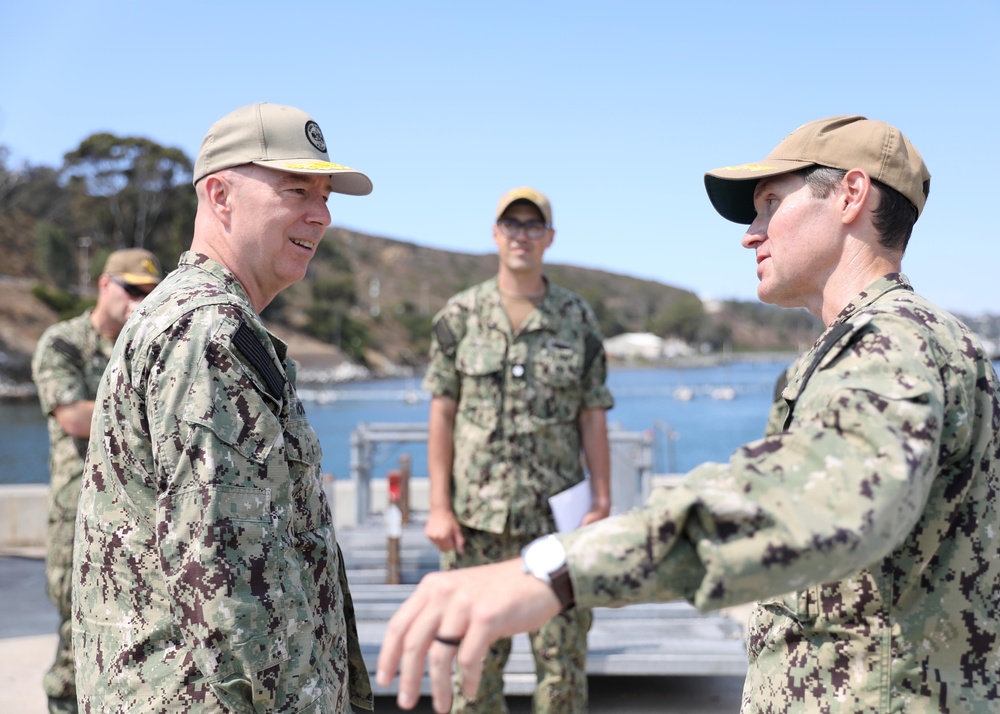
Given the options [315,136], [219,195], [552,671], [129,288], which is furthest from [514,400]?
[219,195]

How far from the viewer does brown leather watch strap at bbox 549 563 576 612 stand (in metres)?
1.01

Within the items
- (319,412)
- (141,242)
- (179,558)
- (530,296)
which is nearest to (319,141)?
(179,558)

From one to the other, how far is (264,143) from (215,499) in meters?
0.86

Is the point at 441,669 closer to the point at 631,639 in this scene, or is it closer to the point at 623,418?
the point at 631,639

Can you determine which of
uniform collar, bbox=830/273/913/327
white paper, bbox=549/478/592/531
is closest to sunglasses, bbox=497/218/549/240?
white paper, bbox=549/478/592/531

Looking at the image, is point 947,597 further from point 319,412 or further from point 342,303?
point 342,303

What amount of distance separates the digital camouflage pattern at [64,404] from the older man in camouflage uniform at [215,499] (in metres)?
2.35

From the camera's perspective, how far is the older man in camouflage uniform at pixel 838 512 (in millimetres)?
986

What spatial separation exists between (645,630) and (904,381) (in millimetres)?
3935

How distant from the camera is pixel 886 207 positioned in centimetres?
167

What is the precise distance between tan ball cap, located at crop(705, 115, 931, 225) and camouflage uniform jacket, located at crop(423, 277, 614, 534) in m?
2.24

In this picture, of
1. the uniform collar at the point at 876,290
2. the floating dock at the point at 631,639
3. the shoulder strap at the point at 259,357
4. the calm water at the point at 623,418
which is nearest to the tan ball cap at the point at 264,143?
the shoulder strap at the point at 259,357

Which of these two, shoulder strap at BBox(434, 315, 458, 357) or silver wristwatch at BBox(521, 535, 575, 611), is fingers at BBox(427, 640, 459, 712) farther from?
shoulder strap at BBox(434, 315, 458, 357)

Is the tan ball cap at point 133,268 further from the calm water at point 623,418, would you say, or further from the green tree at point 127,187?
the green tree at point 127,187
